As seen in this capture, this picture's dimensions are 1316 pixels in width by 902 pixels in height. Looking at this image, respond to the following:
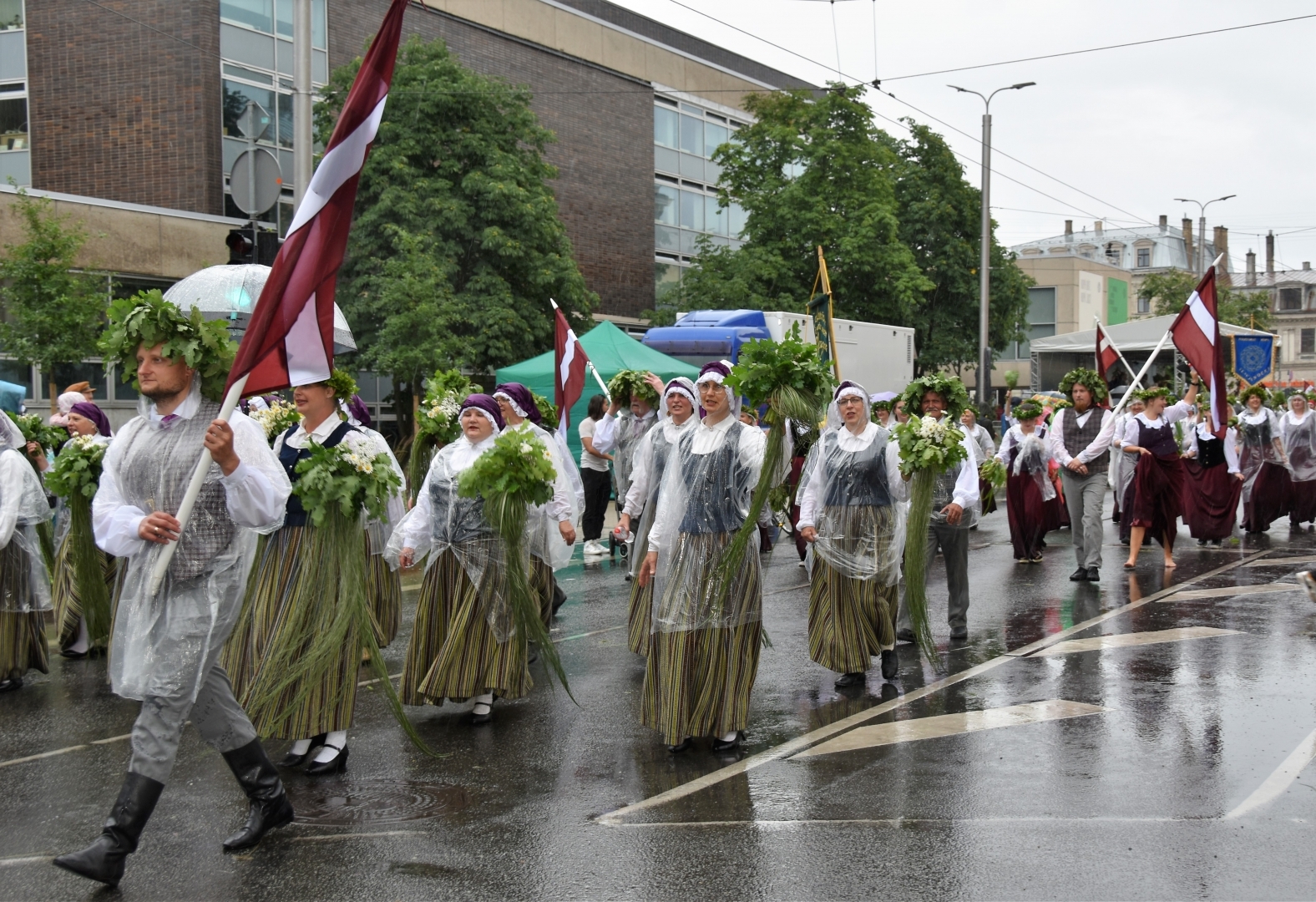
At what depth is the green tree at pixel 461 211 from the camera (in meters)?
25.0

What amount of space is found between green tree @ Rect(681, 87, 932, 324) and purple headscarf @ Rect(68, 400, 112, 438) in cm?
2434

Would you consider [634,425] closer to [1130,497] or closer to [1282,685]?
[1130,497]

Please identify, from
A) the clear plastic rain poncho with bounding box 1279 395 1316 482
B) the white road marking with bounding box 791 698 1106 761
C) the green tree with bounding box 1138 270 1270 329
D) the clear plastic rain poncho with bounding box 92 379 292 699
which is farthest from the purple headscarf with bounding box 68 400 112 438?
the green tree with bounding box 1138 270 1270 329

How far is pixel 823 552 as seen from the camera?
338 inches

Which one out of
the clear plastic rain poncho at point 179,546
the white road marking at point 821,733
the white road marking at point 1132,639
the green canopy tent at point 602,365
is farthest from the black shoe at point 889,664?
the green canopy tent at point 602,365

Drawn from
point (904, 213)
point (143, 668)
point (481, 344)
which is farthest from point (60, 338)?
point (904, 213)

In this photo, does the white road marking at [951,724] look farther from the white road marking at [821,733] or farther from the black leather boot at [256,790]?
the black leather boot at [256,790]

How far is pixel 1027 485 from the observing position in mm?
15062

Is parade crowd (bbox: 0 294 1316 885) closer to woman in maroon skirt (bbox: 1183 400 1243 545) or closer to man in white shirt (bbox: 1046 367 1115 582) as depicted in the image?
man in white shirt (bbox: 1046 367 1115 582)

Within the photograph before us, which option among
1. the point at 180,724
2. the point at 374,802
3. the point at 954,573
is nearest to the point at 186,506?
the point at 180,724

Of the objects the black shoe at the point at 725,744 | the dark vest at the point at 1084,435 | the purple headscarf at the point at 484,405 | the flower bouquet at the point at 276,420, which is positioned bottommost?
the black shoe at the point at 725,744

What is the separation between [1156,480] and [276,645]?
10.3m

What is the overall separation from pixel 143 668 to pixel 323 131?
23.6 meters

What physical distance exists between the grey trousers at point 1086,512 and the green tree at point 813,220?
20686 millimetres
